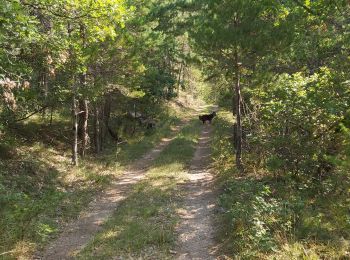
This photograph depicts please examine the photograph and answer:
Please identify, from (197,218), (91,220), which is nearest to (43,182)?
(91,220)

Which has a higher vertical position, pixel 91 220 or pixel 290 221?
pixel 290 221

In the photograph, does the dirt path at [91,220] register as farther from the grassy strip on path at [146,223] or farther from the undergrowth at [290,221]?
the undergrowth at [290,221]

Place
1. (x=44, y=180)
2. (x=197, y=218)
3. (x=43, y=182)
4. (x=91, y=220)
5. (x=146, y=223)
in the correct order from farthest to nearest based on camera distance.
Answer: (x=44, y=180)
(x=43, y=182)
(x=91, y=220)
(x=197, y=218)
(x=146, y=223)

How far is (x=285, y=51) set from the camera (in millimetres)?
13984

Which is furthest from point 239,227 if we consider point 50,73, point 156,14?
point 156,14

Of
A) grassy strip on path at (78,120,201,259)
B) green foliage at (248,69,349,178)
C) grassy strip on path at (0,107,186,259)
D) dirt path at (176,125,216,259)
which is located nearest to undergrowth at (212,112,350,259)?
dirt path at (176,125,216,259)

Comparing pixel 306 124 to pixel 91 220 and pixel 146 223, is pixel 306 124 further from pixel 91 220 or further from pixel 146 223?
pixel 91 220

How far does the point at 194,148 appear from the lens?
73.6 feet

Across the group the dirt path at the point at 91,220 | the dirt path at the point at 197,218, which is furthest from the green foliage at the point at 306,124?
the dirt path at the point at 91,220

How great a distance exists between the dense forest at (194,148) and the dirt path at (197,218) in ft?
0.97

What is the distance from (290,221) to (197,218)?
11.1 ft

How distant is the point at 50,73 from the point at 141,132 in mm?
13233

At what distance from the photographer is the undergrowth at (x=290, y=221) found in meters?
7.26

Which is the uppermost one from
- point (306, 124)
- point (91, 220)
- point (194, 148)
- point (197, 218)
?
point (306, 124)
